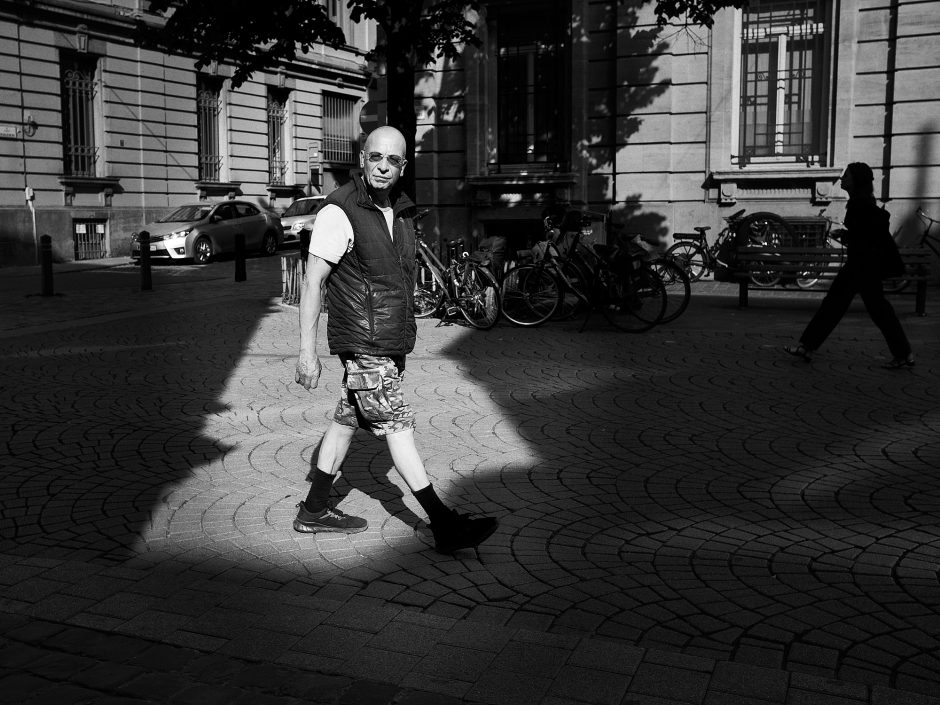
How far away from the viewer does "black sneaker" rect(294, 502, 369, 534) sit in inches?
186

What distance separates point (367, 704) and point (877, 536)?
2.63 metres

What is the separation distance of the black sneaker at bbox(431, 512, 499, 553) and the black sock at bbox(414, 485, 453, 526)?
21mm

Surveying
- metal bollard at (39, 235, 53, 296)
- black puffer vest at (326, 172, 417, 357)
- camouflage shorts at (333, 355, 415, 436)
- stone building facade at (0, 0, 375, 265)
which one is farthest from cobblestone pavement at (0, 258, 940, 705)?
stone building facade at (0, 0, 375, 265)

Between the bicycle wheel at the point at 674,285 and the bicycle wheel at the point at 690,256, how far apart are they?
493cm

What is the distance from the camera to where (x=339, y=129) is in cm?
3716

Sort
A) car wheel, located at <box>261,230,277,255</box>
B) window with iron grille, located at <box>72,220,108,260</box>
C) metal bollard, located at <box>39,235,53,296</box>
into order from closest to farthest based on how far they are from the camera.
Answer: metal bollard, located at <box>39,235,53,296</box> → window with iron grille, located at <box>72,220,108,260</box> → car wheel, located at <box>261,230,277,255</box>

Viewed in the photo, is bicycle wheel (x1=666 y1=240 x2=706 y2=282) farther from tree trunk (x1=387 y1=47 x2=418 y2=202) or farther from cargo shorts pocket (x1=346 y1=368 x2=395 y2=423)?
cargo shorts pocket (x1=346 y1=368 x2=395 y2=423)

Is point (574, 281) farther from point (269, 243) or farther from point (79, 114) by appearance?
point (79, 114)

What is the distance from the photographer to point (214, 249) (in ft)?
81.6

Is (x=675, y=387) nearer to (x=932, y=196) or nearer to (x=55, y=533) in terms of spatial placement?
(x=55, y=533)

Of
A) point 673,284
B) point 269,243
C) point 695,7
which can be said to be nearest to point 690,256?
point 695,7

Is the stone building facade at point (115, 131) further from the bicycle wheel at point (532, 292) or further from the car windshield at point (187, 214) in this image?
the bicycle wheel at point (532, 292)

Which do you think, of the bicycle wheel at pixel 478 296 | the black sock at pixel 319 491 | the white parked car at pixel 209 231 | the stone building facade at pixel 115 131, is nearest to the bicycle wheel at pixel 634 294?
the bicycle wheel at pixel 478 296

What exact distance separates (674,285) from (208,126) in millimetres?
21886
